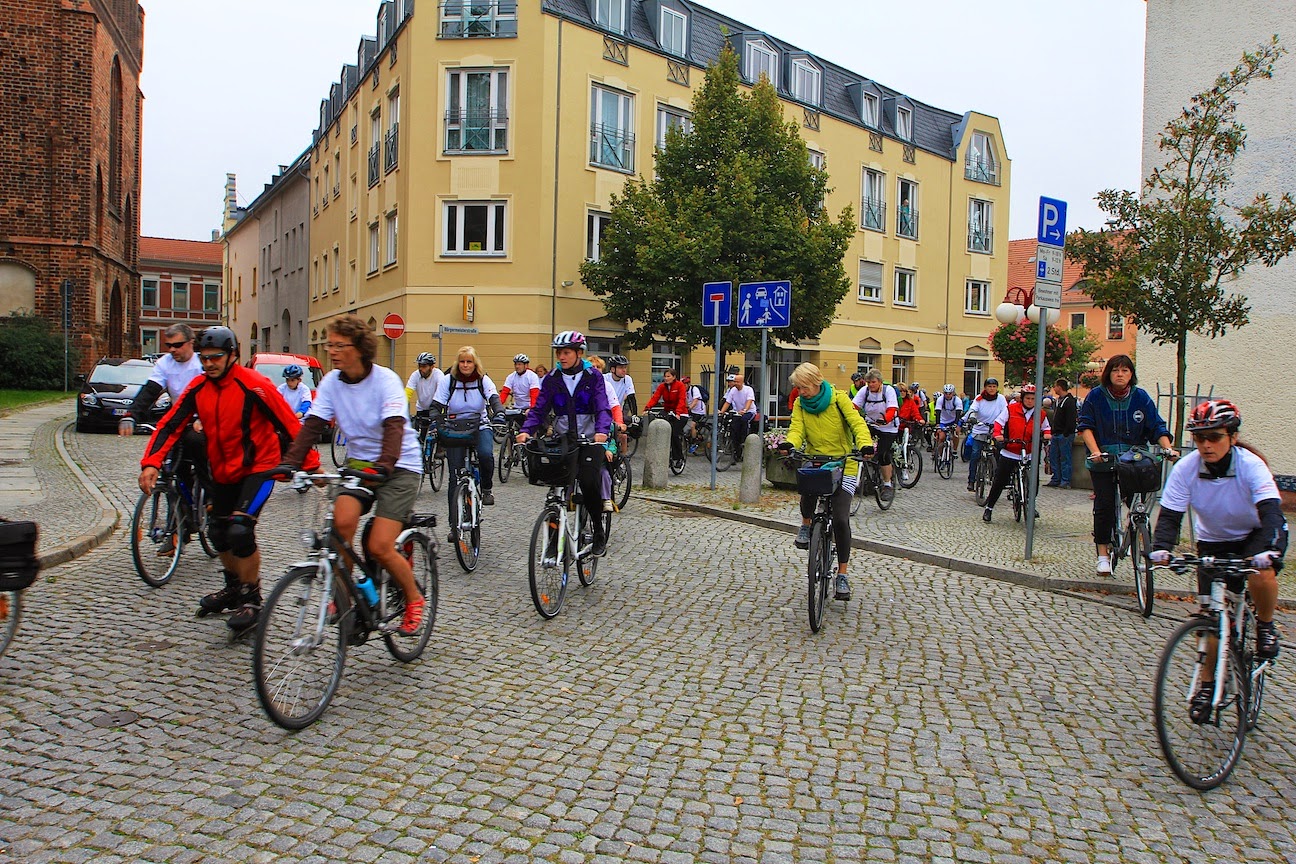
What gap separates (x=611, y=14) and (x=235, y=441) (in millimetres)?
25559

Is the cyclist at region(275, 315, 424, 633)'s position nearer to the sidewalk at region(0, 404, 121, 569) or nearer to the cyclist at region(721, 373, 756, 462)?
the sidewalk at region(0, 404, 121, 569)

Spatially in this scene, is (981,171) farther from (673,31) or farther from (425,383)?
(425,383)

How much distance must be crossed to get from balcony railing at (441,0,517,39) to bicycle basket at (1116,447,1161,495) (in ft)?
74.2

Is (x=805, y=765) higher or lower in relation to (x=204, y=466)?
lower

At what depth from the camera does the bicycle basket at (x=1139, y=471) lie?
7910 mm

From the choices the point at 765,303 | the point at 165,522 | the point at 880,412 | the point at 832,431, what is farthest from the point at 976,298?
the point at 165,522

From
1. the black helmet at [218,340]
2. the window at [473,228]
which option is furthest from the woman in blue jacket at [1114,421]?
the window at [473,228]

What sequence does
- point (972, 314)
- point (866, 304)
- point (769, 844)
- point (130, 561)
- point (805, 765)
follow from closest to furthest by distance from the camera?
Answer: point (769, 844) → point (805, 765) → point (130, 561) → point (866, 304) → point (972, 314)

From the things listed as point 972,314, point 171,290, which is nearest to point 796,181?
point 972,314

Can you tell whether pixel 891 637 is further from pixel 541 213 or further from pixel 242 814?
pixel 541 213

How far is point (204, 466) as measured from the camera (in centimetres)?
731

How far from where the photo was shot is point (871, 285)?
123 ft

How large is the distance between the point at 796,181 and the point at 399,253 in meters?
10.9

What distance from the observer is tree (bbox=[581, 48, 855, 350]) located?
24.2 metres
